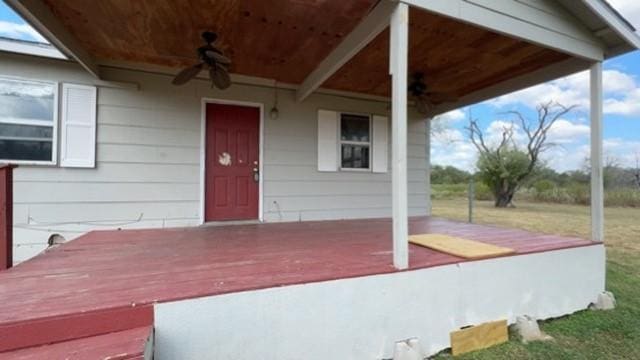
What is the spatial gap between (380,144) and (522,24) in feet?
9.65

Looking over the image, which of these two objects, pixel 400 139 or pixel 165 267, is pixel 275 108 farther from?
pixel 165 267

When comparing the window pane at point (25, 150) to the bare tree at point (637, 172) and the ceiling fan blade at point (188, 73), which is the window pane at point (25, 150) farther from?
the bare tree at point (637, 172)

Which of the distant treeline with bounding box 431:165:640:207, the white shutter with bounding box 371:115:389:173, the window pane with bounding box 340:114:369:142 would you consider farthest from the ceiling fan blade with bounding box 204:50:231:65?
the distant treeline with bounding box 431:165:640:207

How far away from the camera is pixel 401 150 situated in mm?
2424

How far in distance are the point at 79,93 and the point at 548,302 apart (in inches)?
224

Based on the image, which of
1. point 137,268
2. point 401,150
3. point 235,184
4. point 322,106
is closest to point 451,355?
point 401,150

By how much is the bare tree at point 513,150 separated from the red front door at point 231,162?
1402 cm

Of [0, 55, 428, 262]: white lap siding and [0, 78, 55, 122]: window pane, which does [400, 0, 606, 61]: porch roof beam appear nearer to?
[0, 55, 428, 262]: white lap siding

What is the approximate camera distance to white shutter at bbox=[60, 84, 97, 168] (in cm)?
395

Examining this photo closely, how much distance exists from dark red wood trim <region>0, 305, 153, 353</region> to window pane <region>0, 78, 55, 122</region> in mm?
3401

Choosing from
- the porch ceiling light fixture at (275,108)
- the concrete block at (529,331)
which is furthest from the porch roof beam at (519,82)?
the concrete block at (529,331)

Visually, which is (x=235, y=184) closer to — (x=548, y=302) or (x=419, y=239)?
(x=419, y=239)

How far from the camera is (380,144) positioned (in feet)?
18.9

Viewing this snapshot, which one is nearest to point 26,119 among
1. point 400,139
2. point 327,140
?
point 327,140
